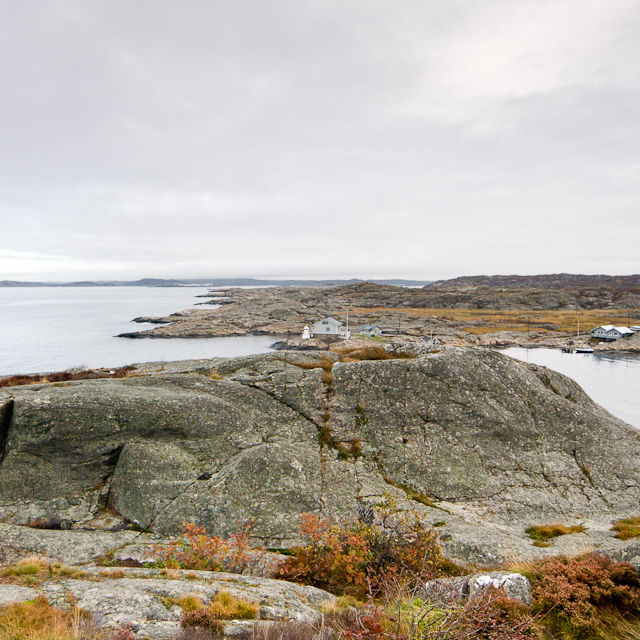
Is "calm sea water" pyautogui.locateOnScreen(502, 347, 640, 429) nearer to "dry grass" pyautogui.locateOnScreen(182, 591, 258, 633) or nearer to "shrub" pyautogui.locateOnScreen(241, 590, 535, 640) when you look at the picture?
"shrub" pyautogui.locateOnScreen(241, 590, 535, 640)

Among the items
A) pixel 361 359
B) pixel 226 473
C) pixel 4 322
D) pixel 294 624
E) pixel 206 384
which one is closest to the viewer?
pixel 294 624

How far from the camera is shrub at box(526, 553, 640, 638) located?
265 inches

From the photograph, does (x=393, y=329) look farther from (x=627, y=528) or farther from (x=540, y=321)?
(x=627, y=528)

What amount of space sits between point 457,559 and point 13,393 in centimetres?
1659

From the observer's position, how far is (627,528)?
12141 mm

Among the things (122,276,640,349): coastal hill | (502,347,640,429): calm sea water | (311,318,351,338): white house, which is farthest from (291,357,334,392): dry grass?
(311,318,351,338): white house

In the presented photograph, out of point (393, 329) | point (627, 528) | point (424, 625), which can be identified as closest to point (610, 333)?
point (393, 329)

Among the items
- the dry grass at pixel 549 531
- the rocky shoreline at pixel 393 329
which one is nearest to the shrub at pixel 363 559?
Answer: the dry grass at pixel 549 531

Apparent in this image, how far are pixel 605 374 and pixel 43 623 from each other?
91000mm

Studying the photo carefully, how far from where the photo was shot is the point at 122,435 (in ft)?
44.4

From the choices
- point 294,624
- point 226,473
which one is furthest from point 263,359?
point 294,624

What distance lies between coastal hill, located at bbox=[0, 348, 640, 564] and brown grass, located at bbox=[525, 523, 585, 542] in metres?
0.36

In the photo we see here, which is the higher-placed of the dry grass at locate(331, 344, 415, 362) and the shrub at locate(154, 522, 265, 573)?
the dry grass at locate(331, 344, 415, 362)

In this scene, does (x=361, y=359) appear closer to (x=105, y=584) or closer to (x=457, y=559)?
(x=457, y=559)
